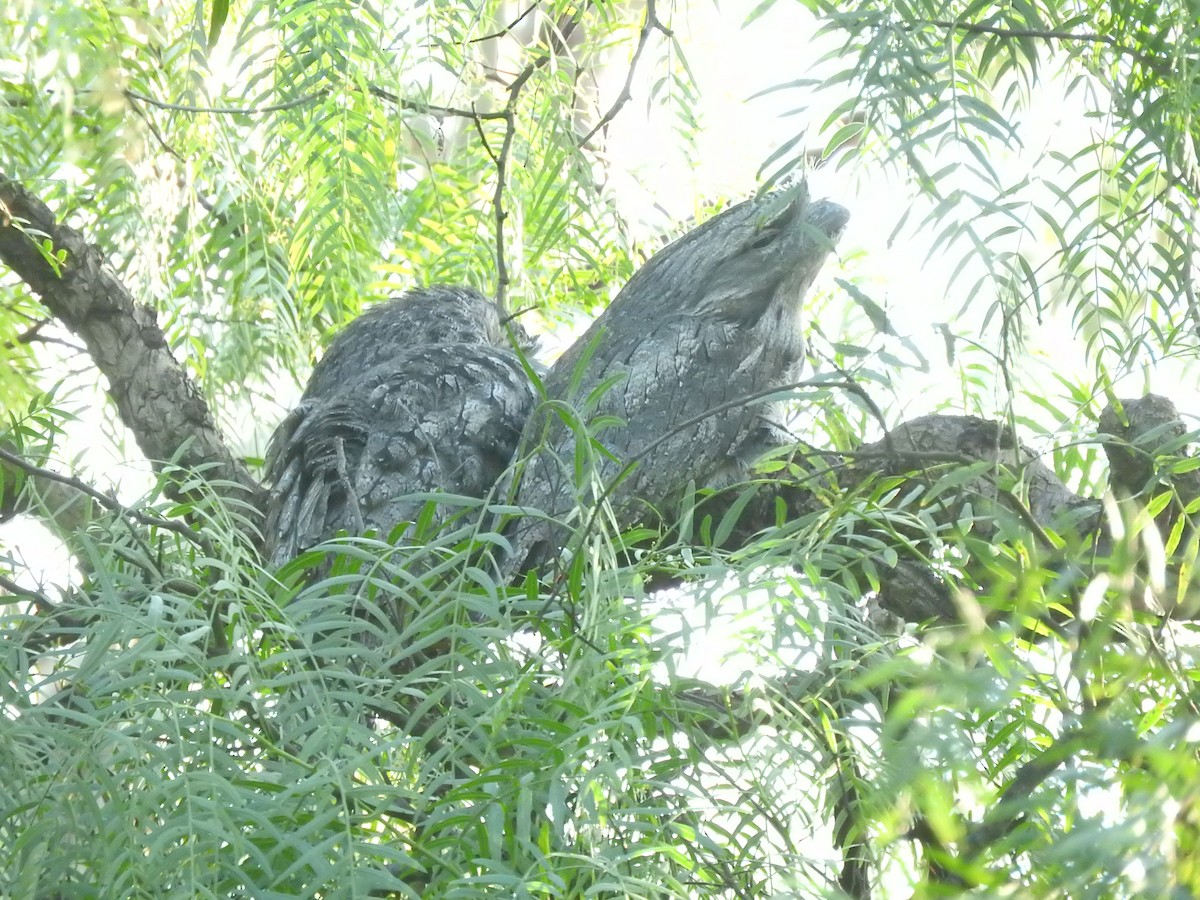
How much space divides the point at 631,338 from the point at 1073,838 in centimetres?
93

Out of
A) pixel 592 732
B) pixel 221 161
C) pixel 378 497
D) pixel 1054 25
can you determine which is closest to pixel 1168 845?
pixel 592 732

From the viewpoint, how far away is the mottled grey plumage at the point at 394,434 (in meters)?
1.06

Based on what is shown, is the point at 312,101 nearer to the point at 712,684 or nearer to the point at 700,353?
the point at 700,353

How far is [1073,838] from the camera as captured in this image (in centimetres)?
26

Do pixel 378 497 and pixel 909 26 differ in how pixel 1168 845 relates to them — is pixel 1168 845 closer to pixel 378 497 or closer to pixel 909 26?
pixel 909 26

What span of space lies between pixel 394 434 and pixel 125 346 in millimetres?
289

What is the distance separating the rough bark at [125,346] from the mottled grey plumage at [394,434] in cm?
7

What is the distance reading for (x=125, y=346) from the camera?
46.3 inches

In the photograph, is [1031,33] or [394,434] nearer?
[1031,33]

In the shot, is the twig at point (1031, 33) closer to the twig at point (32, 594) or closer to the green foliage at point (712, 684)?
the green foliage at point (712, 684)

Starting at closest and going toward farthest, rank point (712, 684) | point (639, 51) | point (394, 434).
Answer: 1. point (712, 684)
2. point (639, 51)
3. point (394, 434)

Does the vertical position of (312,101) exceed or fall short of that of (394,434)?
it exceeds it

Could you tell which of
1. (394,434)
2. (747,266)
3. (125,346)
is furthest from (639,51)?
(125,346)

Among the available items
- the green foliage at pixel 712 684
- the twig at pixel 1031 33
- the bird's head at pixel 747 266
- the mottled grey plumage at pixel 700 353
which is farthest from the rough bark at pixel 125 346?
the twig at pixel 1031 33
